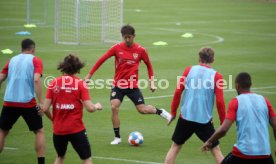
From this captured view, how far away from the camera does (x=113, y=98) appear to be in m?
15.5

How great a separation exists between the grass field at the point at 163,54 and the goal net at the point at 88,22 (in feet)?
3.15

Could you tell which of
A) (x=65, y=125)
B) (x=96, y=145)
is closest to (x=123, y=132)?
(x=96, y=145)

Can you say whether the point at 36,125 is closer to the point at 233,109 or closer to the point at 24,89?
the point at 24,89

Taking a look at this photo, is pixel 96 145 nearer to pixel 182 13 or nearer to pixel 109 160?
pixel 109 160

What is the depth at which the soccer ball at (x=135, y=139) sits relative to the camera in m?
15.3

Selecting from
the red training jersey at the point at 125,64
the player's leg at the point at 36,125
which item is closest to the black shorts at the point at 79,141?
the player's leg at the point at 36,125

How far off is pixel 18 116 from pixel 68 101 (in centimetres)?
199

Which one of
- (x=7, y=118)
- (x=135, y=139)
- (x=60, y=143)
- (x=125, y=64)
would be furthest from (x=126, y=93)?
(x=60, y=143)

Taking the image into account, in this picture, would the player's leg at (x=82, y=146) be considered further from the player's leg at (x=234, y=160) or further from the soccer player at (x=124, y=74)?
the soccer player at (x=124, y=74)

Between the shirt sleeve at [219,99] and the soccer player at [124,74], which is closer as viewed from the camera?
the shirt sleeve at [219,99]

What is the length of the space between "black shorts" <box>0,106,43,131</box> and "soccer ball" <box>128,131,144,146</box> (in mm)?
2766

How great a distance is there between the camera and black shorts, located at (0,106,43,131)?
13031 mm

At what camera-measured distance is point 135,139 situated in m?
15.3

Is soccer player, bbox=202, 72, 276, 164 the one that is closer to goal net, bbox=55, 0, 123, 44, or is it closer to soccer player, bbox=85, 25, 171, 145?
soccer player, bbox=85, 25, 171, 145
